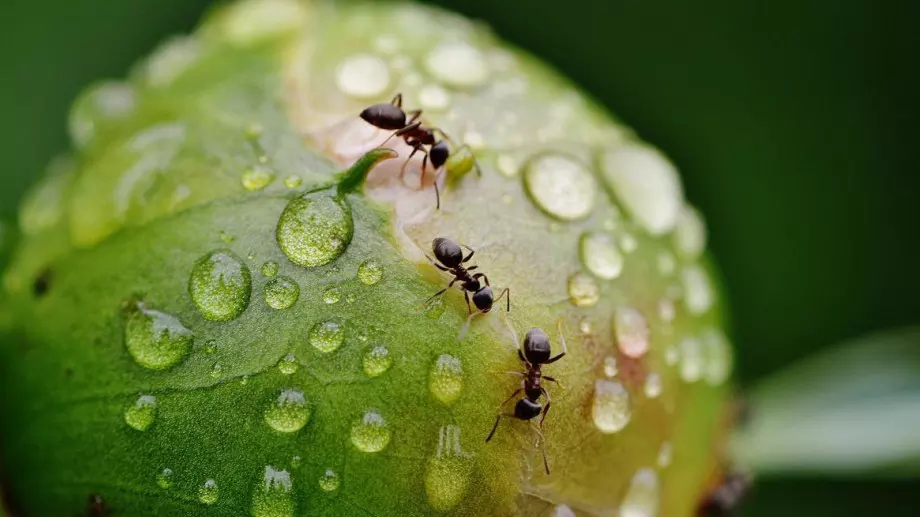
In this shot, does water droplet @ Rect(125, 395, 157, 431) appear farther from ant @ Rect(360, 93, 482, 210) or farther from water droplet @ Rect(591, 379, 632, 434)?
water droplet @ Rect(591, 379, 632, 434)

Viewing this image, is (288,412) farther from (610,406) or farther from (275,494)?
(610,406)

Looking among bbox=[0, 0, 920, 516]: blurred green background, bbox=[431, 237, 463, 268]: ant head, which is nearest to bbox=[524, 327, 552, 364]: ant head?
bbox=[431, 237, 463, 268]: ant head

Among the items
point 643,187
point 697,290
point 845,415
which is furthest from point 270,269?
point 845,415

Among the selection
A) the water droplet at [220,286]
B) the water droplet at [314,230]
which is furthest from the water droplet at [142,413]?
the water droplet at [314,230]

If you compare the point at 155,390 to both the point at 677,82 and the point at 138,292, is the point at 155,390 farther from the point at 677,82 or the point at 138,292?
the point at 677,82

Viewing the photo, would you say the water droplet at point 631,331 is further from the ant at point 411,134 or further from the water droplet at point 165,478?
the water droplet at point 165,478
